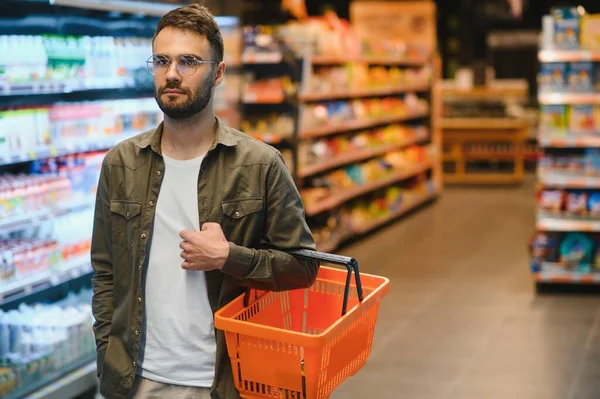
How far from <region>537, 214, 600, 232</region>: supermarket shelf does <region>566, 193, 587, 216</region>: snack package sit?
0.07 m

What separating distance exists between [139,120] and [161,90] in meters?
2.85

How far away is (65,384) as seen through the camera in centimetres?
393

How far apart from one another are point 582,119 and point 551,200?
2.36ft

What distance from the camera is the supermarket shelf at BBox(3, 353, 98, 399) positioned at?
377cm

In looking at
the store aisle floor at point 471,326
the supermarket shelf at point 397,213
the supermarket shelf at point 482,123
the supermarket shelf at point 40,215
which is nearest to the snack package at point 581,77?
the store aisle floor at point 471,326

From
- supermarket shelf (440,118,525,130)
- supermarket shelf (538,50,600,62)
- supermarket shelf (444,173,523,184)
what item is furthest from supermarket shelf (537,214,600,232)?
supermarket shelf (444,173,523,184)

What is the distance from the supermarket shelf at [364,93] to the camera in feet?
25.3

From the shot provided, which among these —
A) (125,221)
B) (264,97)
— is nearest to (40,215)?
(125,221)

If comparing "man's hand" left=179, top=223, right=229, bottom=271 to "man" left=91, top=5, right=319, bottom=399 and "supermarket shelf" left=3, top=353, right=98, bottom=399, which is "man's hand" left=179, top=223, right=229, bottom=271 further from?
"supermarket shelf" left=3, top=353, right=98, bottom=399

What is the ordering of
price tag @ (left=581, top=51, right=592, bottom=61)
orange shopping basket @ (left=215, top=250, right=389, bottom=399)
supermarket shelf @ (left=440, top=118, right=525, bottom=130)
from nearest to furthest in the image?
orange shopping basket @ (left=215, top=250, right=389, bottom=399), price tag @ (left=581, top=51, right=592, bottom=61), supermarket shelf @ (left=440, top=118, right=525, bottom=130)

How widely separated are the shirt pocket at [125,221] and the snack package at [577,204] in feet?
17.3

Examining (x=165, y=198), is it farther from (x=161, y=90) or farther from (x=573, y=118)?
(x=573, y=118)

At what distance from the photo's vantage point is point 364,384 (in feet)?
15.5

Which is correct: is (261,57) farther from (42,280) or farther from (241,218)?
(241,218)
